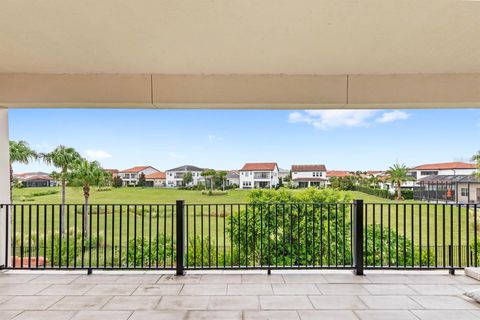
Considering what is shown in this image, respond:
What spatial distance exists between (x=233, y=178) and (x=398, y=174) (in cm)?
588

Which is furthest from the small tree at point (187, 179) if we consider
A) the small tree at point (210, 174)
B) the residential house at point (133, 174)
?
the residential house at point (133, 174)

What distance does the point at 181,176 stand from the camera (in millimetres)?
11094

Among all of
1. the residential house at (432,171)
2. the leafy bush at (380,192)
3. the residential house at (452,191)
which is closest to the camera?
the residential house at (452,191)

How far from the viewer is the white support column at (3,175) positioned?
12.6ft

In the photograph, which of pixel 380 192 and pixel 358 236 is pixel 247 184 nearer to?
pixel 380 192

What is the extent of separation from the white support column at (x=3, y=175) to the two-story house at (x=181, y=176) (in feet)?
17.9

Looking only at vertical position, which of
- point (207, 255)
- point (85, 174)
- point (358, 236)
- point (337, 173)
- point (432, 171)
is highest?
point (432, 171)

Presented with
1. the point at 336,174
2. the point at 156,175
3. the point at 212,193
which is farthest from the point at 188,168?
the point at 336,174

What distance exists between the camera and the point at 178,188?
359 inches

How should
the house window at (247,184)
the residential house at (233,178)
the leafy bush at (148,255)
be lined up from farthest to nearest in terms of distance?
the house window at (247,184) < the residential house at (233,178) < the leafy bush at (148,255)

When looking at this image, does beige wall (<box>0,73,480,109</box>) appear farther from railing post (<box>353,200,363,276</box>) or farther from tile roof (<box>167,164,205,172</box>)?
tile roof (<box>167,164,205,172</box>)

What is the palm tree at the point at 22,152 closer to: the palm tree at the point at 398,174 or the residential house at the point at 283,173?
the residential house at the point at 283,173

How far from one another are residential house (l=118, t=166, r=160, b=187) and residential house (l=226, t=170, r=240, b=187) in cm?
261

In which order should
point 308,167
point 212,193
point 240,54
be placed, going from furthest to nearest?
point 308,167 < point 212,193 < point 240,54
